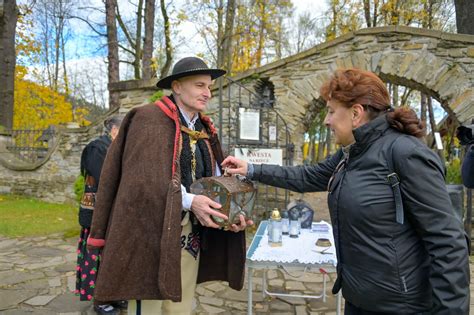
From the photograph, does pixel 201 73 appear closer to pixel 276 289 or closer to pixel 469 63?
pixel 276 289

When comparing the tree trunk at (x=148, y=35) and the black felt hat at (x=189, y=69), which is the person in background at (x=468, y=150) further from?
the tree trunk at (x=148, y=35)

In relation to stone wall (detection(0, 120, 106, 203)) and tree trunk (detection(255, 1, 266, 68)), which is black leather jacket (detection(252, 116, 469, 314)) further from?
tree trunk (detection(255, 1, 266, 68))

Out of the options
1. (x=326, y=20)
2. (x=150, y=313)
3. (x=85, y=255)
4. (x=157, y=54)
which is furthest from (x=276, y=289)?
(x=157, y=54)

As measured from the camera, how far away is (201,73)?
1.93 meters

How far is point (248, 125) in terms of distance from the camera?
20.7ft

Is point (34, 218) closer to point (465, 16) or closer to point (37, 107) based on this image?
point (465, 16)

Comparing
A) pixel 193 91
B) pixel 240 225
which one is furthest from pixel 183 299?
pixel 193 91

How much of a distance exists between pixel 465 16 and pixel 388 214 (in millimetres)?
7966

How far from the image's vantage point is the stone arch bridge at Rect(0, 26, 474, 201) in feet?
19.4

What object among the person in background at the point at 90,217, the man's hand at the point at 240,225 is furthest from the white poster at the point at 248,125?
the man's hand at the point at 240,225

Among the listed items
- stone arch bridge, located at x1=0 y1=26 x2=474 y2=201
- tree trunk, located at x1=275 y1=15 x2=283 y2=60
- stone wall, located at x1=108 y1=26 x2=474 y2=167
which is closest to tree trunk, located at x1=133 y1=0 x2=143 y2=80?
stone arch bridge, located at x1=0 y1=26 x2=474 y2=201

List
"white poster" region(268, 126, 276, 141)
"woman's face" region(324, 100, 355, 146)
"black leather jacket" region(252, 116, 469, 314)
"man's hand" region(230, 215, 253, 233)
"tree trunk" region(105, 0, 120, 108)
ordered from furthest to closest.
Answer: "tree trunk" region(105, 0, 120, 108)
"white poster" region(268, 126, 276, 141)
"man's hand" region(230, 215, 253, 233)
"woman's face" region(324, 100, 355, 146)
"black leather jacket" region(252, 116, 469, 314)

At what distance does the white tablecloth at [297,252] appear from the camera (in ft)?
9.33

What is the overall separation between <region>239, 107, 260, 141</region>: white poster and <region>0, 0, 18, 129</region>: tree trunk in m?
8.99
